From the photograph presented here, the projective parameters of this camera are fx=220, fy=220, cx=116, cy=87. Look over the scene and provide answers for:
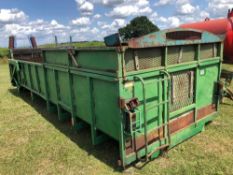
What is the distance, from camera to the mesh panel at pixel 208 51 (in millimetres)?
4121

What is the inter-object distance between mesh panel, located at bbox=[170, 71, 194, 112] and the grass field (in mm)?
745

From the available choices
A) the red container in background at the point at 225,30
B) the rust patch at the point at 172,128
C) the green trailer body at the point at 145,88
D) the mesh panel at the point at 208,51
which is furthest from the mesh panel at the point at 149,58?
the red container in background at the point at 225,30

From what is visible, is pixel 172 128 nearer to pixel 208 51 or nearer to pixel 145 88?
pixel 145 88

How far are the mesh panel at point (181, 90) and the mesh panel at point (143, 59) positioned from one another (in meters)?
0.50

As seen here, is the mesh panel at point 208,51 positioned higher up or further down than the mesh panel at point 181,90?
higher up

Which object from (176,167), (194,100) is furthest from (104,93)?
(194,100)

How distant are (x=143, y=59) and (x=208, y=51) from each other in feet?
5.78

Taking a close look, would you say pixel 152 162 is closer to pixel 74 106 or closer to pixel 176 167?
pixel 176 167

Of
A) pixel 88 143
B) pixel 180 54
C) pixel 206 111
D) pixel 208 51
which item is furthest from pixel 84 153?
pixel 208 51

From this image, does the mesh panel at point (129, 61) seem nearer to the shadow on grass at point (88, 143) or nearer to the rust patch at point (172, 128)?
the rust patch at point (172, 128)

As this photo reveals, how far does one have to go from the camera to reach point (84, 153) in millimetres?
3857

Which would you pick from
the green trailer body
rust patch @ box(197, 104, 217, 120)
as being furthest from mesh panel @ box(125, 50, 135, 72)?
rust patch @ box(197, 104, 217, 120)

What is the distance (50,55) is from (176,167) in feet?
12.0

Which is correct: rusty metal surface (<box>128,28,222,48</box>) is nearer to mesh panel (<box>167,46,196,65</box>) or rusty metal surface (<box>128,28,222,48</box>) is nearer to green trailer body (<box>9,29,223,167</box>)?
green trailer body (<box>9,29,223,167</box>)
